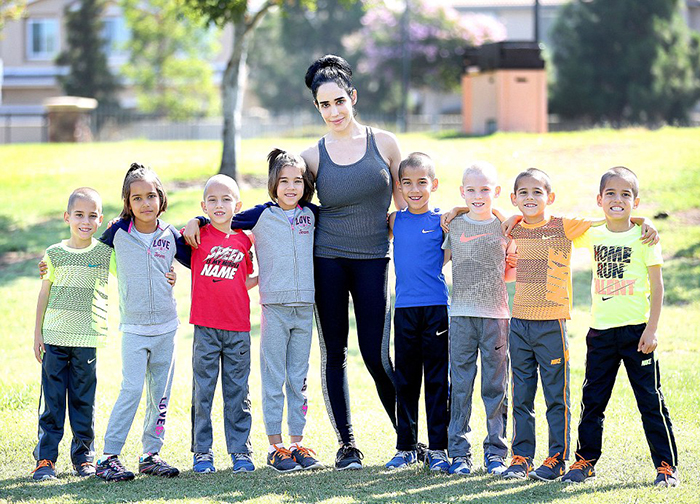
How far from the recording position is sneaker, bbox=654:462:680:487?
457 cm

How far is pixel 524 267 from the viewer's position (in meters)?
4.89

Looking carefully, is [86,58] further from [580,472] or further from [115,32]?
[580,472]

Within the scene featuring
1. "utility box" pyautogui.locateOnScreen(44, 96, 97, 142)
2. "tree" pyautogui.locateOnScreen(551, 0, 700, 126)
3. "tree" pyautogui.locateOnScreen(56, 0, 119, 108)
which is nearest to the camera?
"utility box" pyautogui.locateOnScreen(44, 96, 97, 142)

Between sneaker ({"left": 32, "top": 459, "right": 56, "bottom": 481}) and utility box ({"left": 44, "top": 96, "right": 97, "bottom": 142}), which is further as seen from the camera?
utility box ({"left": 44, "top": 96, "right": 97, "bottom": 142})

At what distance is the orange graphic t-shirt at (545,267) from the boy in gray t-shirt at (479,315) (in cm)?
10

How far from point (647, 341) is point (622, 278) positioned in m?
0.34

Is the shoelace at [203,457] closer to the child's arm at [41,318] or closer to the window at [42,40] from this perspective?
the child's arm at [41,318]

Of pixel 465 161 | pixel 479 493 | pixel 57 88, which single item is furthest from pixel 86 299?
pixel 57 88

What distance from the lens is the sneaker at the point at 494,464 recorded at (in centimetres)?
482

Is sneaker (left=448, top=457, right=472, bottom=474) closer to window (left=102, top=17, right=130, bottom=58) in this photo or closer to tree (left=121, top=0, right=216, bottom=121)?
tree (left=121, top=0, right=216, bottom=121)

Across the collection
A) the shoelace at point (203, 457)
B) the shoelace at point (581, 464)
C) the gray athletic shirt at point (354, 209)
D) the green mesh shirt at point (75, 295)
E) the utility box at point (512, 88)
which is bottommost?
the shoelace at point (203, 457)

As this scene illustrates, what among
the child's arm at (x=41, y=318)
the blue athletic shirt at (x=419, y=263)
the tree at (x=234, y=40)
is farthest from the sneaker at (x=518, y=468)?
the tree at (x=234, y=40)

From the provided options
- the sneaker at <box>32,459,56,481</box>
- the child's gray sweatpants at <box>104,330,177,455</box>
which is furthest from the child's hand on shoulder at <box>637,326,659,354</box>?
the sneaker at <box>32,459,56,481</box>

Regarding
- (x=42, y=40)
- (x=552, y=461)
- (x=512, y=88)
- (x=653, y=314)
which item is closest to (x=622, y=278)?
(x=653, y=314)
